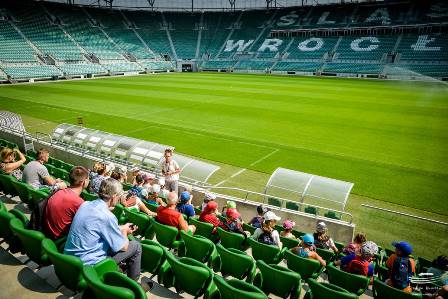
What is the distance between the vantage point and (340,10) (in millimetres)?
68812

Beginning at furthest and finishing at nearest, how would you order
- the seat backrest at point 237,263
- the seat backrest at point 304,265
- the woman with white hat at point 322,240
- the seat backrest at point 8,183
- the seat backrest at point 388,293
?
1. the seat backrest at point 8,183
2. the woman with white hat at point 322,240
3. the seat backrest at point 304,265
4. the seat backrest at point 237,263
5. the seat backrest at point 388,293

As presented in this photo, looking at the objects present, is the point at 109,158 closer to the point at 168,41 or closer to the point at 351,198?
the point at 351,198

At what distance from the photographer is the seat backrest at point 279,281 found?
457cm

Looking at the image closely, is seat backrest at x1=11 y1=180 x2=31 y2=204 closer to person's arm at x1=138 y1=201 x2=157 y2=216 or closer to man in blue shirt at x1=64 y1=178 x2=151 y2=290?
person's arm at x1=138 y1=201 x2=157 y2=216

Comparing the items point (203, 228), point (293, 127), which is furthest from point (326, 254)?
point (293, 127)

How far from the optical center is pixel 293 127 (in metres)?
21.5

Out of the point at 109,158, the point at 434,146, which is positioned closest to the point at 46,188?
the point at 109,158

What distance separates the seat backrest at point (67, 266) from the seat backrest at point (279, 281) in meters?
2.54

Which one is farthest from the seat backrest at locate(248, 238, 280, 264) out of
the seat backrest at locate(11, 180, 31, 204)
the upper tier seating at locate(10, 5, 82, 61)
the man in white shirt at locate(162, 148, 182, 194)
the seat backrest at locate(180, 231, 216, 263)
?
the upper tier seating at locate(10, 5, 82, 61)

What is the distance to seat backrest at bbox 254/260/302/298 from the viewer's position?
180 inches

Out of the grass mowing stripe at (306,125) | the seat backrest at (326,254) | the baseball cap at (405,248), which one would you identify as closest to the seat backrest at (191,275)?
the seat backrest at (326,254)

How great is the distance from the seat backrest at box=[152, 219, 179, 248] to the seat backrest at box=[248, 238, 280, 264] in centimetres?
146

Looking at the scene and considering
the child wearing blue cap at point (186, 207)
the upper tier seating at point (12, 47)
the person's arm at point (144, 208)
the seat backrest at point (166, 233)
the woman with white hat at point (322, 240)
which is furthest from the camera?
the upper tier seating at point (12, 47)

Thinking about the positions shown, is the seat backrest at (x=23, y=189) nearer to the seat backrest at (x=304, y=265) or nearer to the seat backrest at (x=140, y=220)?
the seat backrest at (x=140, y=220)
